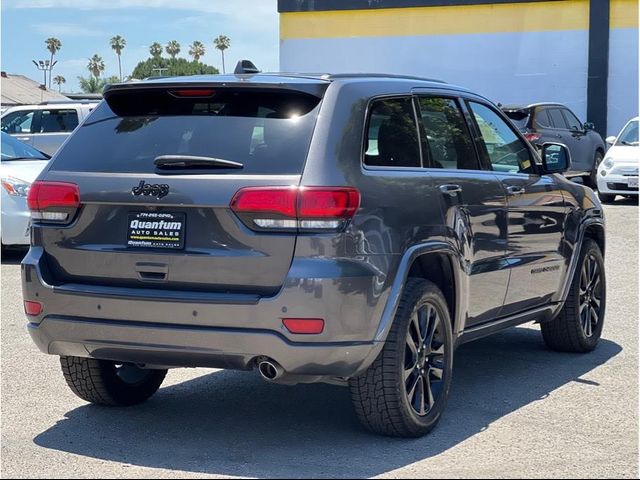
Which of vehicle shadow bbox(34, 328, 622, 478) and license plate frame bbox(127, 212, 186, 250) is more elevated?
license plate frame bbox(127, 212, 186, 250)

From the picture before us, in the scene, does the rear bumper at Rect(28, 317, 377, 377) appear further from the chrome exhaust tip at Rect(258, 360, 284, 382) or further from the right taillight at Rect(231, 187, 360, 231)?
the right taillight at Rect(231, 187, 360, 231)

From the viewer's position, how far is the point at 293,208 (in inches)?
202

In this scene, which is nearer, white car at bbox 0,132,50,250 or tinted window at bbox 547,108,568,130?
white car at bbox 0,132,50,250

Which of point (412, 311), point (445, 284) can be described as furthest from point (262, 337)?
point (445, 284)

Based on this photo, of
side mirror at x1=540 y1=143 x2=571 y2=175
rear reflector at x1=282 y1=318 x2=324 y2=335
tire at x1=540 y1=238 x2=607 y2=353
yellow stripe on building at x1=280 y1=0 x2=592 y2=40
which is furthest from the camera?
yellow stripe on building at x1=280 y1=0 x2=592 y2=40

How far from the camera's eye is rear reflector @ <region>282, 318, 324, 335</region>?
512 centimetres

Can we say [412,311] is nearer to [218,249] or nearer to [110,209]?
[218,249]

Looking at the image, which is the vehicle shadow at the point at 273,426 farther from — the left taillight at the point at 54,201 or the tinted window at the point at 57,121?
the tinted window at the point at 57,121

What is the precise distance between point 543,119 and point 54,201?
58.4ft

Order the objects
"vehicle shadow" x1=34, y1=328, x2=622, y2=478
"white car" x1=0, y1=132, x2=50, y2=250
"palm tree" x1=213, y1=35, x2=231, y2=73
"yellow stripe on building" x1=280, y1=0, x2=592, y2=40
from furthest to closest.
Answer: "palm tree" x1=213, y1=35, x2=231, y2=73 < "yellow stripe on building" x1=280, y1=0, x2=592, y2=40 < "white car" x1=0, y1=132, x2=50, y2=250 < "vehicle shadow" x1=34, y1=328, x2=622, y2=478

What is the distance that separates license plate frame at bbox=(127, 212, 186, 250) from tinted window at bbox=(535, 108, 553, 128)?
17.4 metres

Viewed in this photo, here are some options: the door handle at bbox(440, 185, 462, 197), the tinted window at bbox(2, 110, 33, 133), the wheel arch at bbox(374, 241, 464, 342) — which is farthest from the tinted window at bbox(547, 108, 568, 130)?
the wheel arch at bbox(374, 241, 464, 342)

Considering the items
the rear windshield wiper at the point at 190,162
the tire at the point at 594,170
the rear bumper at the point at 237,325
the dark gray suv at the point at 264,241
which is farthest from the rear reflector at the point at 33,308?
the tire at the point at 594,170

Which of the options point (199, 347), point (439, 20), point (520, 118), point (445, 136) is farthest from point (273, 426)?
point (439, 20)
